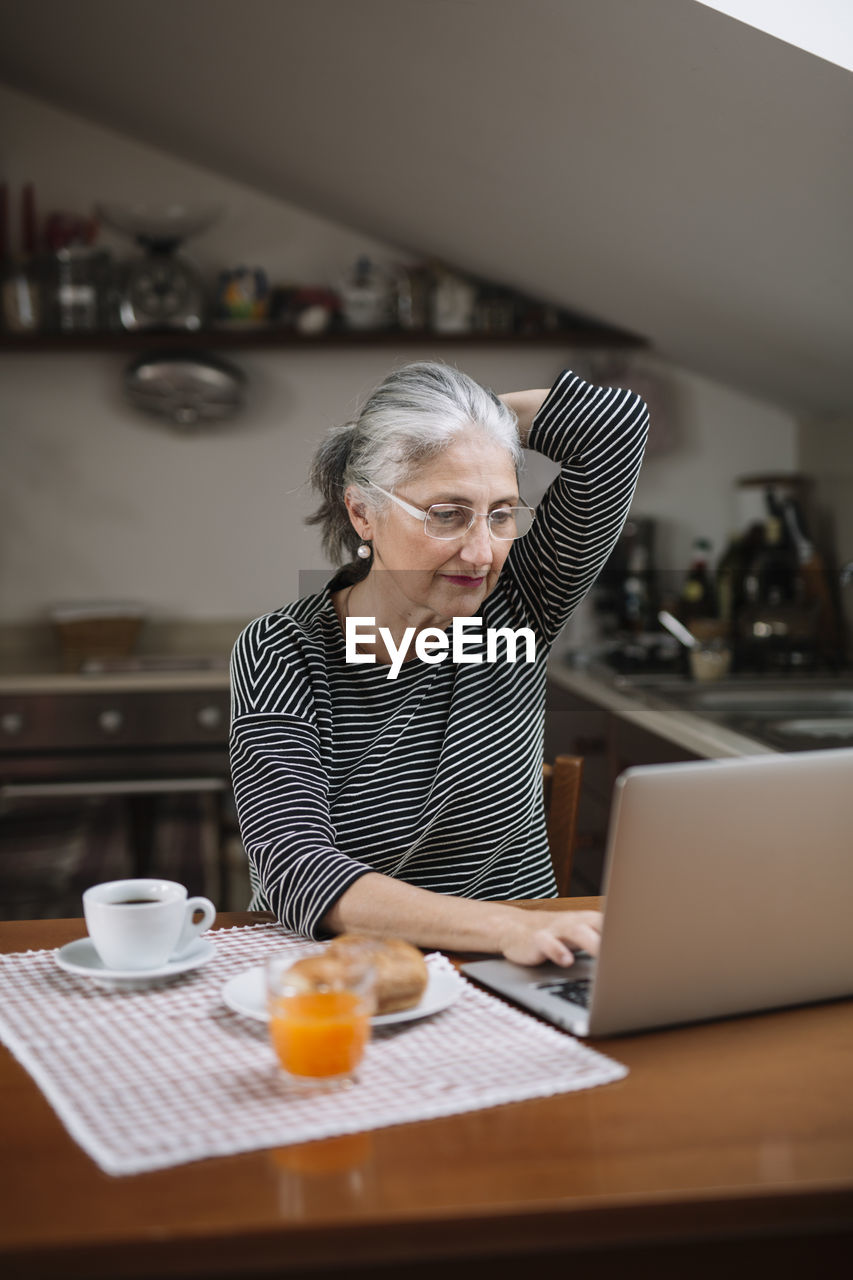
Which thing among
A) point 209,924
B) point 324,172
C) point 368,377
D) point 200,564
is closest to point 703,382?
point 368,377

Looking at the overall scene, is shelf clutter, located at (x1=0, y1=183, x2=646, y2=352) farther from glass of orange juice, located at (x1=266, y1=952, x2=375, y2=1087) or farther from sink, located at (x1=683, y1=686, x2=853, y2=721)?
glass of orange juice, located at (x1=266, y1=952, x2=375, y2=1087)

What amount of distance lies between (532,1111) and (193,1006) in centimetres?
31

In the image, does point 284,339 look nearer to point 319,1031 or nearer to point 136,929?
point 136,929

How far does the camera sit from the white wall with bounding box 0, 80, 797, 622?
12.1 ft

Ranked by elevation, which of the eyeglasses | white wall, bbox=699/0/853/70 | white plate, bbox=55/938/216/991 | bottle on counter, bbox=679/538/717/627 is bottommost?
white plate, bbox=55/938/216/991

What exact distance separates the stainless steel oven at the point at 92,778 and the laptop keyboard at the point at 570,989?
2.38 meters

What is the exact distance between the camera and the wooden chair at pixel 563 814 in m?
1.49

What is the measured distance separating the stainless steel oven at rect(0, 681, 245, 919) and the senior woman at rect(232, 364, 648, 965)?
6.10 ft

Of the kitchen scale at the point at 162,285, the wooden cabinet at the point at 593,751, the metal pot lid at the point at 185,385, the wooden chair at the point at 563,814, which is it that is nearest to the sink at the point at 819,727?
the wooden cabinet at the point at 593,751

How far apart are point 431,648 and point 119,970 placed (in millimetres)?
598

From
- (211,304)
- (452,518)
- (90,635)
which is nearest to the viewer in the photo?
(452,518)

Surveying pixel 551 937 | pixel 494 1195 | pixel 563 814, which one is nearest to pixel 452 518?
pixel 563 814

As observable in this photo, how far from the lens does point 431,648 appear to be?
1.47 meters

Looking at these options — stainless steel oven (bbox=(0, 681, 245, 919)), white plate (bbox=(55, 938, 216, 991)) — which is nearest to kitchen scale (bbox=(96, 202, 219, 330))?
stainless steel oven (bbox=(0, 681, 245, 919))
